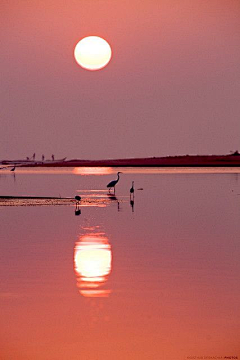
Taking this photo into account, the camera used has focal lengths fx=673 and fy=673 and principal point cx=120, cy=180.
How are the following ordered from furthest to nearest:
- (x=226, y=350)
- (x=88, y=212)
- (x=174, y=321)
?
(x=88, y=212)
(x=174, y=321)
(x=226, y=350)

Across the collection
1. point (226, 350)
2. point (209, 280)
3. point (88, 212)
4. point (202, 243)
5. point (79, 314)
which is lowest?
point (226, 350)

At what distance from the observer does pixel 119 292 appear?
11.9m

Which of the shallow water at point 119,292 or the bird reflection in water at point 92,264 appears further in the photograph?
the bird reflection in water at point 92,264

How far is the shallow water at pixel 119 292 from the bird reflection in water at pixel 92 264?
2 centimetres

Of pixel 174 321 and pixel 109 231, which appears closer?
pixel 174 321

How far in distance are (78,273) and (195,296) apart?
286cm

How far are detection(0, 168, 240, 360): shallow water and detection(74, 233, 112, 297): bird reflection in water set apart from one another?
0.9 inches

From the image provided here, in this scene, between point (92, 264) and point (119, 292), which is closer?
point (119, 292)

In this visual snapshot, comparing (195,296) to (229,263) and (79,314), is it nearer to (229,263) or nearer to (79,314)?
(79,314)

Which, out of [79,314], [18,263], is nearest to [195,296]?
[79,314]

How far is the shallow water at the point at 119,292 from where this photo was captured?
930cm

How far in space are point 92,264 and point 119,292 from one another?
2.92 m

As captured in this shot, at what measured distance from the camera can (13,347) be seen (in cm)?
926

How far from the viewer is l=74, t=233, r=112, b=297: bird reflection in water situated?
39.6 feet
